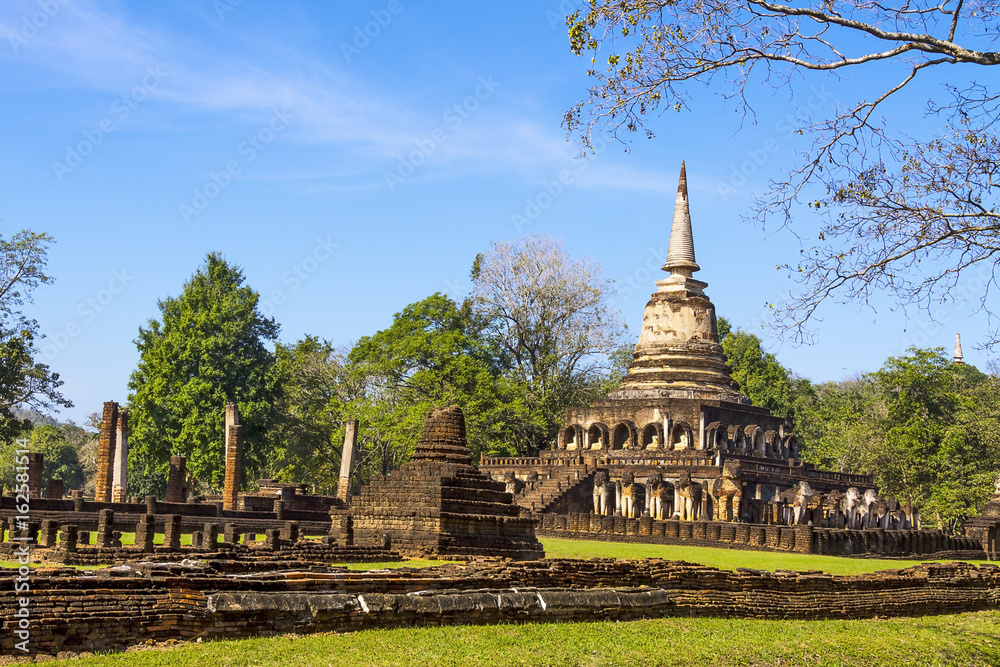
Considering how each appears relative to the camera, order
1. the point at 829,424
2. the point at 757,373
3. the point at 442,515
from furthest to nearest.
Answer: the point at 757,373 → the point at 829,424 → the point at 442,515

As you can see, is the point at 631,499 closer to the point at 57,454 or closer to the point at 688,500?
the point at 688,500

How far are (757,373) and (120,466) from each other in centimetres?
4021

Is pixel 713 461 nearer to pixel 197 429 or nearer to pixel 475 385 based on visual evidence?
pixel 475 385

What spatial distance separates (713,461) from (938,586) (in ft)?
64.0

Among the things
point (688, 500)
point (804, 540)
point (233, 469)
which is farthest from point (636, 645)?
point (233, 469)

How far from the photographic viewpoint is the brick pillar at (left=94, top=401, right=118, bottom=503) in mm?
30250

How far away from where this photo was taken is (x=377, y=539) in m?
19.5

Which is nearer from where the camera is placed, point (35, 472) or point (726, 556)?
point (726, 556)

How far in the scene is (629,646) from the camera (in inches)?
459

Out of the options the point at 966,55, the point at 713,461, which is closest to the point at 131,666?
the point at 966,55

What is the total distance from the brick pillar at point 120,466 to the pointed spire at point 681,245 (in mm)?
23980

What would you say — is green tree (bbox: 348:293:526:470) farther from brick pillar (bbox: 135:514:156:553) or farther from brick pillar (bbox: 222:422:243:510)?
brick pillar (bbox: 135:514:156:553)

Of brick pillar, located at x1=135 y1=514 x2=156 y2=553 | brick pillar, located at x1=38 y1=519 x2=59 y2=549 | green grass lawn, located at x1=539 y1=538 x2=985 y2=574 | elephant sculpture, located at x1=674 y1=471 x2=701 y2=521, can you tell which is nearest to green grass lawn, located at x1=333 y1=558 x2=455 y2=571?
brick pillar, located at x1=135 y1=514 x2=156 y2=553

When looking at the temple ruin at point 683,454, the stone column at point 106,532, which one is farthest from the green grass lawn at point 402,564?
the temple ruin at point 683,454
